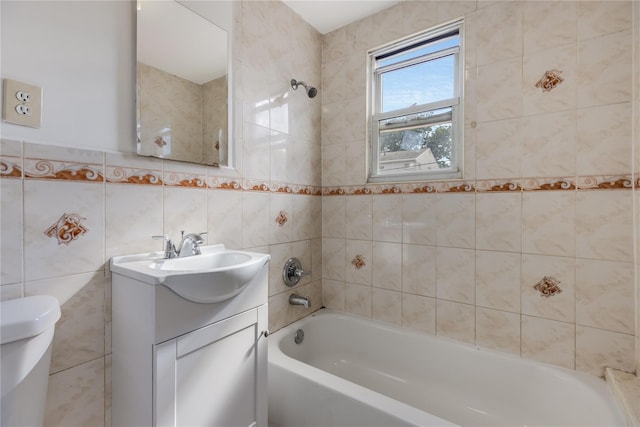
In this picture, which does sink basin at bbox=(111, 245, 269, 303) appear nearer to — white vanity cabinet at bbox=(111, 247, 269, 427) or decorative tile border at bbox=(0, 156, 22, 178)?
white vanity cabinet at bbox=(111, 247, 269, 427)

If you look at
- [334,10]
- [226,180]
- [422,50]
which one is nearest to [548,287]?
[422,50]

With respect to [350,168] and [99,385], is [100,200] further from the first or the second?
[350,168]

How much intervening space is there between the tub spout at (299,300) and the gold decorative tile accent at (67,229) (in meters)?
1.17

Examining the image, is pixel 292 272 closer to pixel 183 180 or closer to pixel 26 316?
pixel 183 180

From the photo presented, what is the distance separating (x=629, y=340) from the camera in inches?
50.1

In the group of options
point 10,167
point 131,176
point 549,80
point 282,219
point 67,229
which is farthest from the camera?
point 282,219

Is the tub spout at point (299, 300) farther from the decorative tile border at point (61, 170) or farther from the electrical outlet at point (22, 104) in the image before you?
the electrical outlet at point (22, 104)

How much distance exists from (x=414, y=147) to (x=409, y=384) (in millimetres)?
1444

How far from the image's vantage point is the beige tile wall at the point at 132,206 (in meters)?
0.90

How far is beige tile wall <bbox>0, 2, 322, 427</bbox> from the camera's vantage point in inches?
35.4

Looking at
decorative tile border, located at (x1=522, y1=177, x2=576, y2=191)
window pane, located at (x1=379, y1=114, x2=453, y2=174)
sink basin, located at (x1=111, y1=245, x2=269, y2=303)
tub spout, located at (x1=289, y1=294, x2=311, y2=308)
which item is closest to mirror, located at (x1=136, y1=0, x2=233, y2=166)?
sink basin, located at (x1=111, y1=245, x2=269, y2=303)

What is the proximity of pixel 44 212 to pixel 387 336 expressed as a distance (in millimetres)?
1762

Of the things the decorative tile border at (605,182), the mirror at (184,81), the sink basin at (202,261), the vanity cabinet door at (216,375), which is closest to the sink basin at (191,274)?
the sink basin at (202,261)

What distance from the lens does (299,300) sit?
1.82 meters
